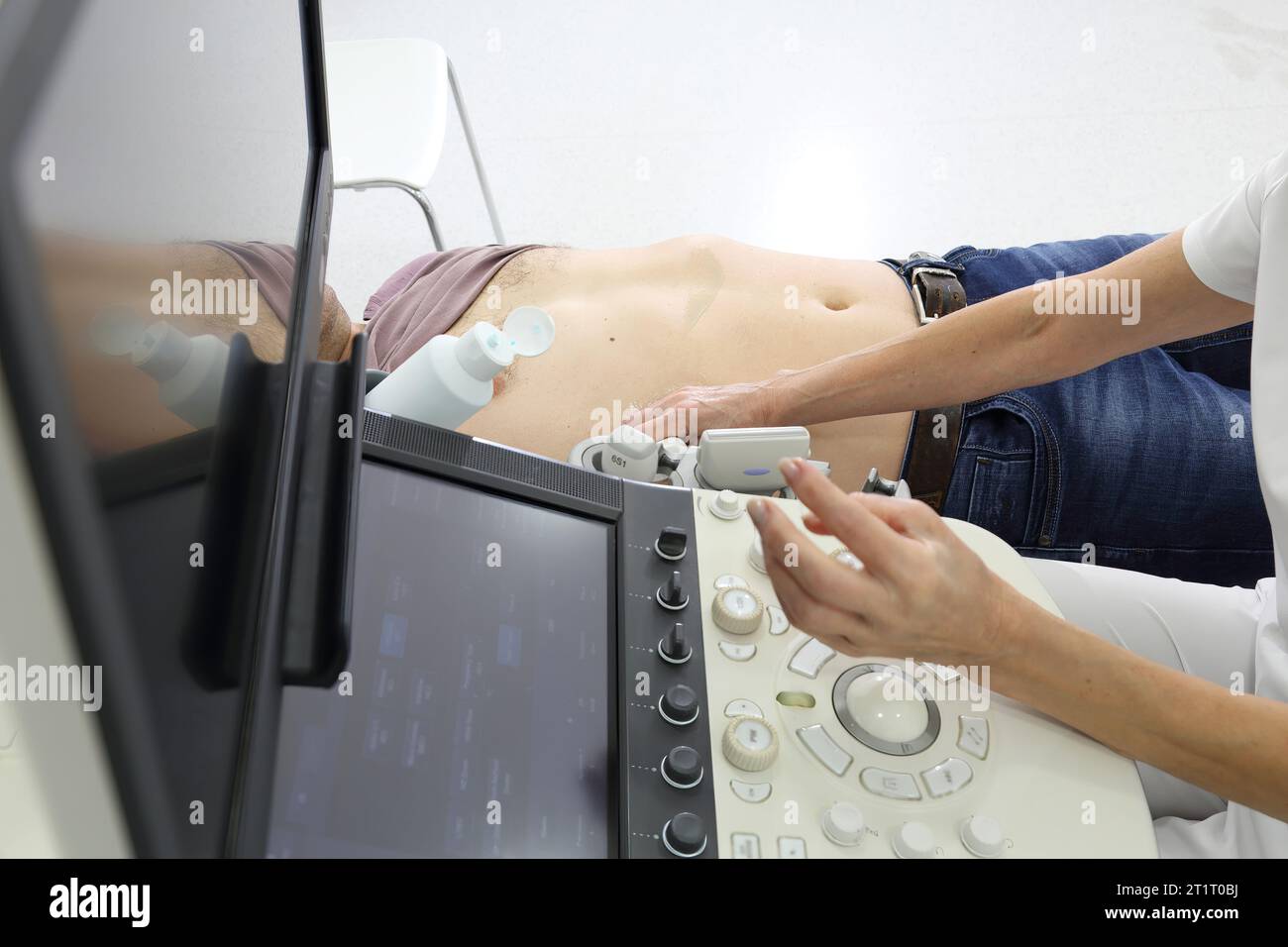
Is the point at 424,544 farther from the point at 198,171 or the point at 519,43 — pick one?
the point at 519,43

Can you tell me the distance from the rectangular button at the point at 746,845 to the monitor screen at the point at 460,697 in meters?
0.08

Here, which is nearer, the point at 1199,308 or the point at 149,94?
the point at 149,94

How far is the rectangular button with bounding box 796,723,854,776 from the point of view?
24.1 inches

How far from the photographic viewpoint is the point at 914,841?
22.0 inches

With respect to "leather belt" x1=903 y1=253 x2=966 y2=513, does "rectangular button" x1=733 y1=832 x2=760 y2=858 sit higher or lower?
lower

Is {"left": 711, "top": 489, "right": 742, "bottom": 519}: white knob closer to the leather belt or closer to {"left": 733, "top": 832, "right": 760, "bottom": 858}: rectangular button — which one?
{"left": 733, "top": 832, "right": 760, "bottom": 858}: rectangular button

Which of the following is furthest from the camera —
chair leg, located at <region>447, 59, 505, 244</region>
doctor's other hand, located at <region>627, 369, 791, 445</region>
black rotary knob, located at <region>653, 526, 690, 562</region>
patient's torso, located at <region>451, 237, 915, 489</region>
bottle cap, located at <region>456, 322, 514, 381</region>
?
chair leg, located at <region>447, 59, 505, 244</region>

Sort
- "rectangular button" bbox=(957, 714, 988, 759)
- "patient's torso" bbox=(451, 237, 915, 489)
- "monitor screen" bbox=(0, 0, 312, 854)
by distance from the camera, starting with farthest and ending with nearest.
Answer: "patient's torso" bbox=(451, 237, 915, 489) → "rectangular button" bbox=(957, 714, 988, 759) → "monitor screen" bbox=(0, 0, 312, 854)

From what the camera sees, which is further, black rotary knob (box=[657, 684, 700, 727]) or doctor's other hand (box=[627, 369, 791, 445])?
doctor's other hand (box=[627, 369, 791, 445])

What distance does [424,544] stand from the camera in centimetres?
68

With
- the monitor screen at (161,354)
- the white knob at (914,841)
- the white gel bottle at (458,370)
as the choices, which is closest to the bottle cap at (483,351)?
the white gel bottle at (458,370)

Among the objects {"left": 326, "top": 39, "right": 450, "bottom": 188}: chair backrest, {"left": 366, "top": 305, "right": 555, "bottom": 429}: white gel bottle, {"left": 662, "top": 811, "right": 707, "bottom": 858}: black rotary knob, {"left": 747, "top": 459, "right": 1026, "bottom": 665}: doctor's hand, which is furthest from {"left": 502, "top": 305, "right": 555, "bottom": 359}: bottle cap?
{"left": 326, "top": 39, "right": 450, "bottom": 188}: chair backrest
